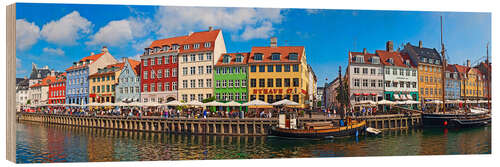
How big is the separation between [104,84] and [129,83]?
A: 325 centimetres

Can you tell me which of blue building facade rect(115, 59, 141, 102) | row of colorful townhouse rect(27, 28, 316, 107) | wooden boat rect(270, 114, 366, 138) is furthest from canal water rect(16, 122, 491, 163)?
blue building facade rect(115, 59, 141, 102)

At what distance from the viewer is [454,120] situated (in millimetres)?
29953

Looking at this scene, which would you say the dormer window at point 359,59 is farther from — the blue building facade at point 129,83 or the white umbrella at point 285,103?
the blue building facade at point 129,83

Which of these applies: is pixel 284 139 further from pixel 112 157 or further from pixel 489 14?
pixel 489 14

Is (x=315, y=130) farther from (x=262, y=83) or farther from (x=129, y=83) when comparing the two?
(x=129, y=83)

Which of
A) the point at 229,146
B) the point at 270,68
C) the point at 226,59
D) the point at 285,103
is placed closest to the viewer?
the point at 229,146

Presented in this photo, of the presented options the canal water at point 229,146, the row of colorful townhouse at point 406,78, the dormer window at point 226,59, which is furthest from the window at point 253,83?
the row of colorful townhouse at point 406,78

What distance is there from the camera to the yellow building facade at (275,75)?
89.1 ft

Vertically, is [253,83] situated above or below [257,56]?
below

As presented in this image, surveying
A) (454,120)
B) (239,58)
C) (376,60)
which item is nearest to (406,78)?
(376,60)

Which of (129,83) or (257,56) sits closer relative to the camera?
(257,56)

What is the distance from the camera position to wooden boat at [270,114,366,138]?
23359 millimetres

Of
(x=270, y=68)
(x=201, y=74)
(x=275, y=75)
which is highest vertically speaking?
(x=270, y=68)
